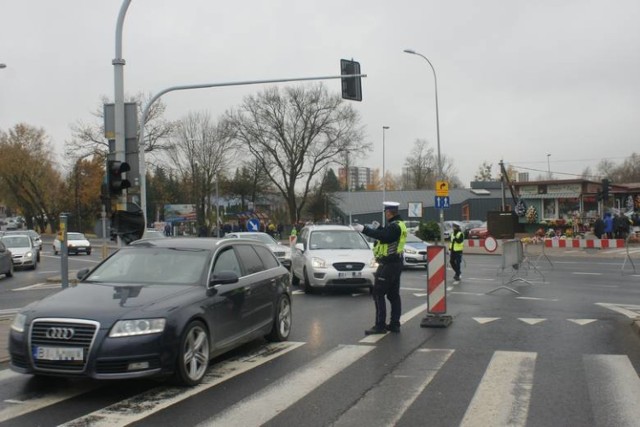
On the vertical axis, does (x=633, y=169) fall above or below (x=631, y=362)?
above

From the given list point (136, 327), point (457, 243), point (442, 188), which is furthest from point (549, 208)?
point (136, 327)

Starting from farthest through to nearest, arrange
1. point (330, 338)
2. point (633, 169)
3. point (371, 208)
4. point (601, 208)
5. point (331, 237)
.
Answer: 1. point (633, 169)
2. point (371, 208)
3. point (601, 208)
4. point (331, 237)
5. point (330, 338)

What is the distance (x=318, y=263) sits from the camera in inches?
573

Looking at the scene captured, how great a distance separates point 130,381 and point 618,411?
465cm

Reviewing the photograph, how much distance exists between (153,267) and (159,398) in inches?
70.6

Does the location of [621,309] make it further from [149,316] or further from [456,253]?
[149,316]

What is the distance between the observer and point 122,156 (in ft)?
41.3

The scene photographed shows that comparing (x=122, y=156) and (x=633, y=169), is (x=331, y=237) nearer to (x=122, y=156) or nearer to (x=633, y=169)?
(x=122, y=156)

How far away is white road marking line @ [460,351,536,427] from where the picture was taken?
5.25 m

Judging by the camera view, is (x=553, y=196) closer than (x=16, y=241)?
No

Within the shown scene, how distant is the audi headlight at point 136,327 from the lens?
19.1 ft

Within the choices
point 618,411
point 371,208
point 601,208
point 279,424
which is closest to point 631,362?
point 618,411

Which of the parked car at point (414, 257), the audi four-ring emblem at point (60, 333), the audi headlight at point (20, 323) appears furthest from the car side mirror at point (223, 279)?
the parked car at point (414, 257)

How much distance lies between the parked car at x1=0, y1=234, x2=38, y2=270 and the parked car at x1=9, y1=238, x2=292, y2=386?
21038mm
